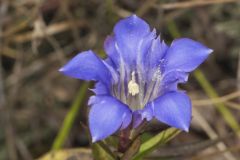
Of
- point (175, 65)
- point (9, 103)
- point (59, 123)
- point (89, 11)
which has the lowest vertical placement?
point (59, 123)

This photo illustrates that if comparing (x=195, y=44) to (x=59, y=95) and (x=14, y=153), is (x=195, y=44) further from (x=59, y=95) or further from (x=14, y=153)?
(x=59, y=95)

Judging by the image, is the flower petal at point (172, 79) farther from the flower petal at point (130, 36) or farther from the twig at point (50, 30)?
the twig at point (50, 30)

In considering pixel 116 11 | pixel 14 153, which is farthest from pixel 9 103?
pixel 116 11

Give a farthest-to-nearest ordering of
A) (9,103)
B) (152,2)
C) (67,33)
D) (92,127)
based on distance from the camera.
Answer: (67,33)
(9,103)
(152,2)
(92,127)

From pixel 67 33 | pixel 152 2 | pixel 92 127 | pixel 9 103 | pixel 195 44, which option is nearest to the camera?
pixel 92 127

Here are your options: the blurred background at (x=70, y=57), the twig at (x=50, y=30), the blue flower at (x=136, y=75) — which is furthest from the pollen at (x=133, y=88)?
the twig at (x=50, y=30)

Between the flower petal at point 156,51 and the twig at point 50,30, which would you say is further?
the twig at point 50,30

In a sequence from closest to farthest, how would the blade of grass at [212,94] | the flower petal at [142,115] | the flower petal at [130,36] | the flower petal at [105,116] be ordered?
the flower petal at [105,116], the flower petal at [142,115], the flower petal at [130,36], the blade of grass at [212,94]

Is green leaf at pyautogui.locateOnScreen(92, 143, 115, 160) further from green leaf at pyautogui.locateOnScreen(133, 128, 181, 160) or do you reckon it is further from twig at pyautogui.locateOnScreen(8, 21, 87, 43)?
twig at pyautogui.locateOnScreen(8, 21, 87, 43)
